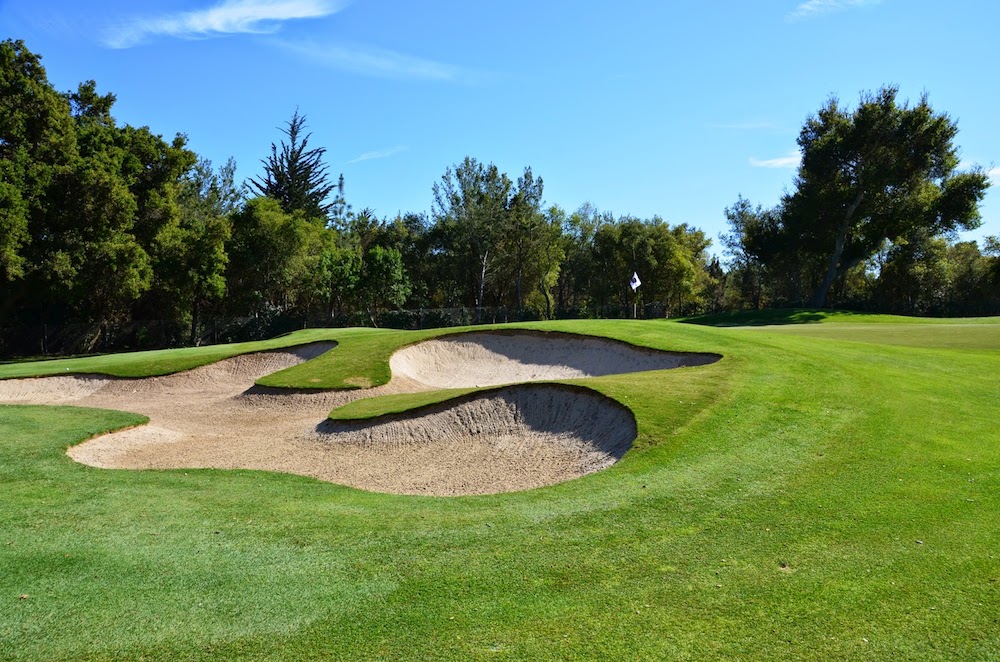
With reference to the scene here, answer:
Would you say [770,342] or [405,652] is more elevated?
[770,342]

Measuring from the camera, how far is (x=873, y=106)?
48031 mm

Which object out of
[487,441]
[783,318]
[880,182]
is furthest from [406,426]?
[880,182]

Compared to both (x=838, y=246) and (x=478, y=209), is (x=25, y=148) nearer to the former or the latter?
(x=478, y=209)

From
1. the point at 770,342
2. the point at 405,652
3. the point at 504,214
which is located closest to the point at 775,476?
the point at 405,652

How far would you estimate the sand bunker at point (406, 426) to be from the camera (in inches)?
456

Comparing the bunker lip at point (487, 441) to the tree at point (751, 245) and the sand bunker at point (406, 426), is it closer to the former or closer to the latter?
the sand bunker at point (406, 426)

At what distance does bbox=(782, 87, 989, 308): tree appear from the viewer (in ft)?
155

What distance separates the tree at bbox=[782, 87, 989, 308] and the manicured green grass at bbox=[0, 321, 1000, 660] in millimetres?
44561

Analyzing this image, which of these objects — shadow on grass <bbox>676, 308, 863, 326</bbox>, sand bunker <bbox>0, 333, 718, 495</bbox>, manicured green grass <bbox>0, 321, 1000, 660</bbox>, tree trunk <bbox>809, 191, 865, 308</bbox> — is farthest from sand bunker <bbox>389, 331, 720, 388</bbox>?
tree trunk <bbox>809, 191, 865, 308</bbox>

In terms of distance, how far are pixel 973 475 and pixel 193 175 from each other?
58538 mm

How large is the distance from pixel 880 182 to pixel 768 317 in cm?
1521

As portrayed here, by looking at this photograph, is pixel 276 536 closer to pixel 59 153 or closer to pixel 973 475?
pixel 973 475

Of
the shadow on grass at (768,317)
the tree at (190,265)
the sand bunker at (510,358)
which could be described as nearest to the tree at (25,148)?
the tree at (190,265)

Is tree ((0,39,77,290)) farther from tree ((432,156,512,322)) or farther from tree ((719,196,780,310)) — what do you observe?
tree ((719,196,780,310))
